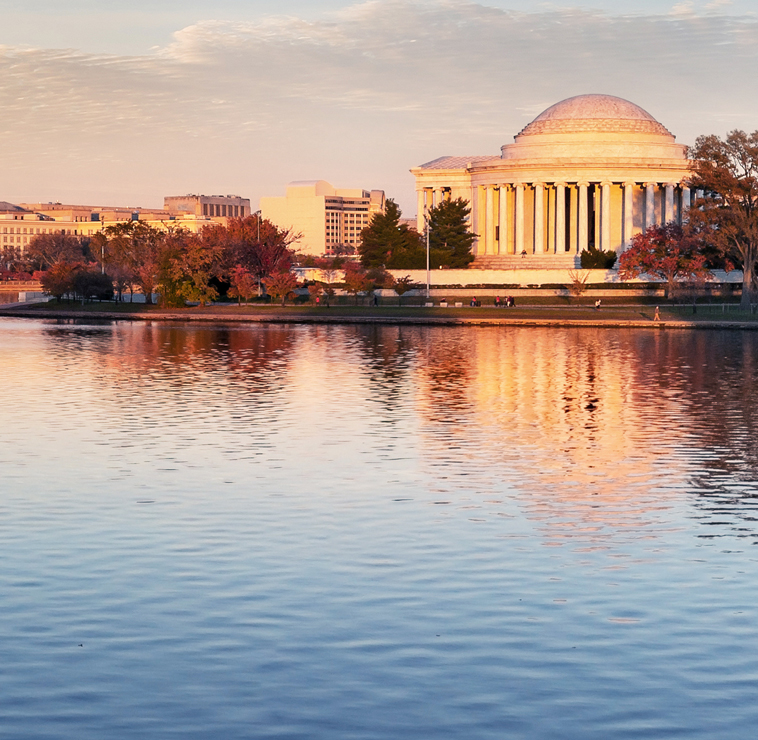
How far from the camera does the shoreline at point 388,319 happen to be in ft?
263

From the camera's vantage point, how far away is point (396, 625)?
13.2m

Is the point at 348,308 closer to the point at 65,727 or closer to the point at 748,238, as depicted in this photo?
the point at 748,238

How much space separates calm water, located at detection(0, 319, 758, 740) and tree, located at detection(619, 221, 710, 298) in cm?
6219

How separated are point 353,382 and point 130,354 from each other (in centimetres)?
1696

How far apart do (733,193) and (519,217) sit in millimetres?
48993

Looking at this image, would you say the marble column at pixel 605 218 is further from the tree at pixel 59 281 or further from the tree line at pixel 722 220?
the tree at pixel 59 281

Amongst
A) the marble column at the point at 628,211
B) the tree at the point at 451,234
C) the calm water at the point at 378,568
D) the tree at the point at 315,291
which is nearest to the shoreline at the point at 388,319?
the tree at the point at 315,291

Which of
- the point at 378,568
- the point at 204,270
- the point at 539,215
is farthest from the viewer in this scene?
the point at 539,215

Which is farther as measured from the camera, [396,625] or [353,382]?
[353,382]

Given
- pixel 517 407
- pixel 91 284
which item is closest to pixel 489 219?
pixel 91 284

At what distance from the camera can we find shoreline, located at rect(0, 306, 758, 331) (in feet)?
263

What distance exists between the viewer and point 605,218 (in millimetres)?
131250

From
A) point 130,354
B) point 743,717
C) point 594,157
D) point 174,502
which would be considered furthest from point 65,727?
point 594,157

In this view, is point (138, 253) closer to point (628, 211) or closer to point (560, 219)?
point (560, 219)
